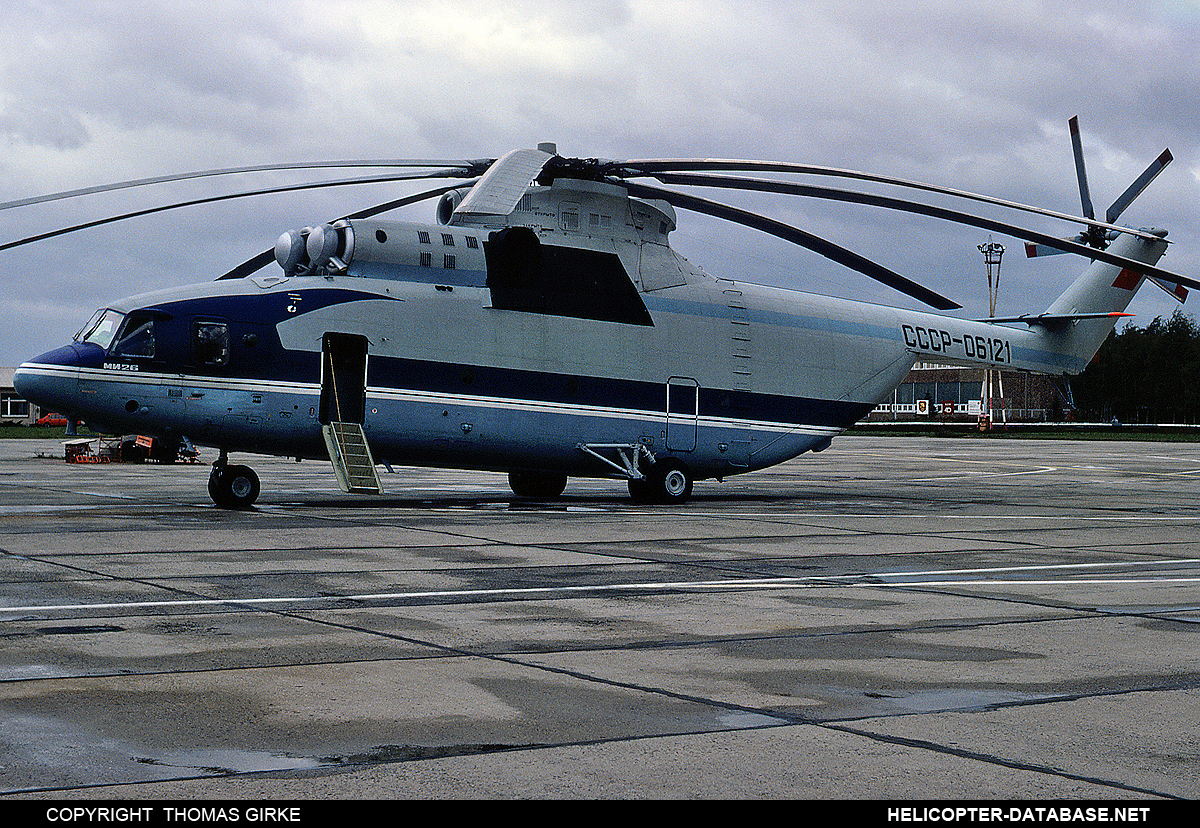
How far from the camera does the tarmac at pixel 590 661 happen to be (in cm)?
518

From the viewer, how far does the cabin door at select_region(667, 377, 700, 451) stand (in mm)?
23172

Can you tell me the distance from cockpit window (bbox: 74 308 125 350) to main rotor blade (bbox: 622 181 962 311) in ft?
29.3

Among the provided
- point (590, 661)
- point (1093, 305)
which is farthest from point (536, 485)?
point (590, 661)

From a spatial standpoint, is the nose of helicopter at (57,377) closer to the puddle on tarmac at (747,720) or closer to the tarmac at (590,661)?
the tarmac at (590,661)

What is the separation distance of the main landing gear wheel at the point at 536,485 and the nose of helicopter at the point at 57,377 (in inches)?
336

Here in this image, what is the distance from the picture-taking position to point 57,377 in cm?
1855

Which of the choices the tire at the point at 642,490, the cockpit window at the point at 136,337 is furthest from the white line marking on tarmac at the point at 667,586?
the tire at the point at 642,490

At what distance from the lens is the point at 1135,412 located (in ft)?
409

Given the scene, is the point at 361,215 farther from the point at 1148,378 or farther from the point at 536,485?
the point at 1148,378

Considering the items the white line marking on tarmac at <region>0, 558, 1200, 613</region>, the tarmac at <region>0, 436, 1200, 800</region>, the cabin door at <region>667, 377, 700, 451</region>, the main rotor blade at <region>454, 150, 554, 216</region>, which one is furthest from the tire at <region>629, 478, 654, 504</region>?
the white line marking on tarmac at <region>0, 558, 1200, 613</region>

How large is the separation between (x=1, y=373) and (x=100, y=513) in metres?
122

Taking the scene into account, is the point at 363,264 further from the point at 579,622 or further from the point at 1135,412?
the point at 1135,412

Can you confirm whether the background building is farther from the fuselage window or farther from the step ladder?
the fuselage window

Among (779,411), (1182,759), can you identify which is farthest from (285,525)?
(1182,759)
